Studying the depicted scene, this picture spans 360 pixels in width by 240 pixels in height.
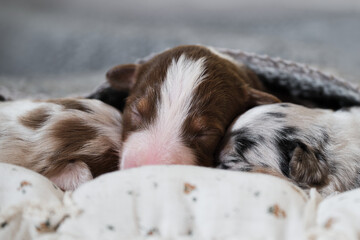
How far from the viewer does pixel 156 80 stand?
5.63 feet

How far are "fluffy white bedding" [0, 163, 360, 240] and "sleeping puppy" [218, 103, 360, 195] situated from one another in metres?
0.35

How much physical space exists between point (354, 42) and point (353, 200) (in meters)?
2.28

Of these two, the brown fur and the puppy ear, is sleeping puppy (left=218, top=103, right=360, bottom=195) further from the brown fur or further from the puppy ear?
the brown fur

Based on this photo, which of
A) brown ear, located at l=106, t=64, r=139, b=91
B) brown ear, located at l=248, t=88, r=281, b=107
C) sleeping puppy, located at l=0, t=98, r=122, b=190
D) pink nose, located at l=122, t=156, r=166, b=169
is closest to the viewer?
pink nose, located at l=122, t=156, r=166, b=169

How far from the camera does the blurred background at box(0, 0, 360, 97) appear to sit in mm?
2971

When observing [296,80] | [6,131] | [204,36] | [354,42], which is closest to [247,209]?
[6,131]

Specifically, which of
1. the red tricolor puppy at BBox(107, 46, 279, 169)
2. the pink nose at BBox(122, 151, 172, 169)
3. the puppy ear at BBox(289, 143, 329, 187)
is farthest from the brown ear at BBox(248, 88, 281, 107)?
the pink nose at BBox(122, 151, 172, 169)

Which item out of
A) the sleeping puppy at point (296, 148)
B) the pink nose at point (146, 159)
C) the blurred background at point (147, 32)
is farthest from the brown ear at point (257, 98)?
the blurred background at point (147, 32)

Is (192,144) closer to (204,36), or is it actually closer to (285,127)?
(285,127)

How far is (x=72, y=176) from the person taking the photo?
1543 mm

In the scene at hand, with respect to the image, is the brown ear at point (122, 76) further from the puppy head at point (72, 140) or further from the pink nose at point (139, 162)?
the pink nose at point (139, 162)

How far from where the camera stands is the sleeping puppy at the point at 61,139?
156 cm

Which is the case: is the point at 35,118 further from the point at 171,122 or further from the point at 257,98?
the point at 257,98

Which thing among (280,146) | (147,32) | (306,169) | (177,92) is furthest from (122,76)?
(147,32)
